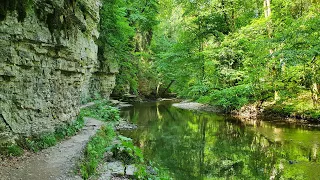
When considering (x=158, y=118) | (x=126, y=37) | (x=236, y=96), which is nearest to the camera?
(x=158, y=118)

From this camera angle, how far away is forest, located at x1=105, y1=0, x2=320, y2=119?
17094 millimetres

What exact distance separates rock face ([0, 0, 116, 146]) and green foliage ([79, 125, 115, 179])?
1.45 metres

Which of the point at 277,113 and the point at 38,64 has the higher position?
the point at 38,64

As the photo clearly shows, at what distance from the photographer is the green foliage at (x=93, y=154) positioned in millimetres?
7139

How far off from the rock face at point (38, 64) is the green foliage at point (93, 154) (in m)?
1.45

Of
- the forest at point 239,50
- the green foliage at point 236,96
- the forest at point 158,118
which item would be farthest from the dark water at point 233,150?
the green foliage at point 236,96

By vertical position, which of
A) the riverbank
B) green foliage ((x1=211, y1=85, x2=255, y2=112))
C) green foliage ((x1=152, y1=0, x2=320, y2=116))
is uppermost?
green foliage ((x1=152, y1=0, x2=320, y2=116))

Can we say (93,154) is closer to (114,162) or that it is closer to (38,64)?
(114,162)

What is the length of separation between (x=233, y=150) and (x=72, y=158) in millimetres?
6932

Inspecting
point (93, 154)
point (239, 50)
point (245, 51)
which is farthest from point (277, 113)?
point (93, 154)

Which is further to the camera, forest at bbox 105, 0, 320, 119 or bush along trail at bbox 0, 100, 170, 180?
forest at bbox 105, 0, 320, 119

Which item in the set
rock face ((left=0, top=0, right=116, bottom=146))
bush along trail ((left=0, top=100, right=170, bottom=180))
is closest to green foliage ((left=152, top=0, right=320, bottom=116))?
bush along trail ((left=0, top=100, right=170, bottom=180))

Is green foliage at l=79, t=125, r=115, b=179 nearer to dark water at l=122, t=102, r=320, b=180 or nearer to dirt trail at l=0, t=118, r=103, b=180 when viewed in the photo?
dirt trail at l=0, t=118, r=103, b=180

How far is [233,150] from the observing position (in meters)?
11.8
